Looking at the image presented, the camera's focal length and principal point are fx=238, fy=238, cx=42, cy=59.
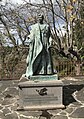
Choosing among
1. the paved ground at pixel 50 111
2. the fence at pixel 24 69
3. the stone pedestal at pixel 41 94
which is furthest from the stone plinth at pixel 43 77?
the fence at pixel 24 69

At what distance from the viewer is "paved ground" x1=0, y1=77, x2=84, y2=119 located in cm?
602

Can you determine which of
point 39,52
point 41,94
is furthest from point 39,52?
point 41,94

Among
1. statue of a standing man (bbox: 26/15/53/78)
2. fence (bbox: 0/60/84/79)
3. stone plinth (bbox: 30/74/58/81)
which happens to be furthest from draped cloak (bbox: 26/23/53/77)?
fence (bbox: 0/60/84/79)

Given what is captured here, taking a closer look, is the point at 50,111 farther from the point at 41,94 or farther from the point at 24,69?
the point at 24,69

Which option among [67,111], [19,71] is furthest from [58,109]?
[19,71]

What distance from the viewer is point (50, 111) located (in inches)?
248

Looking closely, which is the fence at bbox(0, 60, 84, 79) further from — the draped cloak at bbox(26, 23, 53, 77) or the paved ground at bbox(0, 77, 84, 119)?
the draped cloak at bbox(26, 23, 53, 77)

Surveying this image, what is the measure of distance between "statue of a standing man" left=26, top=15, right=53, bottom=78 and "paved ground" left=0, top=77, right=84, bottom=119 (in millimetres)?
1049

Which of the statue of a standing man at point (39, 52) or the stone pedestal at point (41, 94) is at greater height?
the statue of a standing man at point (39, 52)

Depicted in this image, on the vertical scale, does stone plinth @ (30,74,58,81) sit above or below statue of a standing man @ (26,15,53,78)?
below

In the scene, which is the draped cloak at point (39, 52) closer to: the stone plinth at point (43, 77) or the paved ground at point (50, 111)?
the stone plinth at point (43, 77)

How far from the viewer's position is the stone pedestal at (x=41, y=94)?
6320 millimetres

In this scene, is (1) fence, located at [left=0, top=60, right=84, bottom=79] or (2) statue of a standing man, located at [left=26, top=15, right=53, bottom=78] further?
(1) fence, located at [left=0, top=60, right=84, bottom=79]

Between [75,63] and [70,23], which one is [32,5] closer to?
[70,23]
